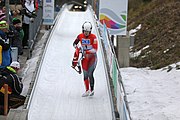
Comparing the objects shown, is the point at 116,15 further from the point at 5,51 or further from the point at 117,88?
the point at 117,88

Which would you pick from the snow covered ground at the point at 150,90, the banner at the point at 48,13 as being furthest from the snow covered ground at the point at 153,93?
the banner at the point at 48,13

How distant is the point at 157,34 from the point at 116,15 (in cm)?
966

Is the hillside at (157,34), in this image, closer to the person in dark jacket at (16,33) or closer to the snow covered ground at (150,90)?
the snow covered ground at (150,90)

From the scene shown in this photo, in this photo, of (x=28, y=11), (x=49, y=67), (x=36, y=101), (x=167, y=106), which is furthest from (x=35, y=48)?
(x=36, y=101)

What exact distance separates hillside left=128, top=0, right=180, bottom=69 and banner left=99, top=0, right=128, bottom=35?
10.3 ft

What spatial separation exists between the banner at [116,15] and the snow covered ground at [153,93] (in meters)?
1.90

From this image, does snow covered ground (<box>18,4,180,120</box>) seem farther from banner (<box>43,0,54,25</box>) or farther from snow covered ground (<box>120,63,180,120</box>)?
→ banner (<box>43,0,54,25</box>)

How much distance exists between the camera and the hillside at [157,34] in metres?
27.7

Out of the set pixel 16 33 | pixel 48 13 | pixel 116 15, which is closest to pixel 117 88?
pixel 16 33

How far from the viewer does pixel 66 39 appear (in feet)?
68.8

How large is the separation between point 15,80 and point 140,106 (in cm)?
879

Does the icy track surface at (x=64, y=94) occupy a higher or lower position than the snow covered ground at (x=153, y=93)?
higher

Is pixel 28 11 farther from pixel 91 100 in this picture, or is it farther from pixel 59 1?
pixel 59 1

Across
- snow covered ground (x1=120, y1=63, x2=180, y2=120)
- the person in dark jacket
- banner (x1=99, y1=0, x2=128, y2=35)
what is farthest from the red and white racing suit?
banner (x1=99, y1=0, x2=128, y2=35)
